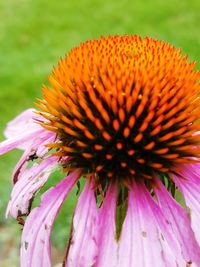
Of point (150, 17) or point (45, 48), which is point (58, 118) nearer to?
point (45, 48)

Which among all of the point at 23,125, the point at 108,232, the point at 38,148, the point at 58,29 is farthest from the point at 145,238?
the point at 58,29

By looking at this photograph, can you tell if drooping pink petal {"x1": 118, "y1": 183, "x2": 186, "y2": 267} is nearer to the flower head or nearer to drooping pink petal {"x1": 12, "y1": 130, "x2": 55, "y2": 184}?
the flower head

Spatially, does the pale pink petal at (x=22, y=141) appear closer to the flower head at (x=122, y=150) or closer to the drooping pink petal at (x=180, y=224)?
the flower head at (x=122, y=150)

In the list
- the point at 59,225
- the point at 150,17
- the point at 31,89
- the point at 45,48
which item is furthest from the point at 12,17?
the point at 59,225

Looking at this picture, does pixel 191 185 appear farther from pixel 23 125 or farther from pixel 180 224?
pixel 23 125

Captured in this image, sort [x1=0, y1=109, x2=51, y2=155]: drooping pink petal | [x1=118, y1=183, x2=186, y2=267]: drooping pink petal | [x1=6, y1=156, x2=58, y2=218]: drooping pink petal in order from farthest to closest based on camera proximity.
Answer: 1. [x1=0, y1=109, x2=51, y2=155]: drooping pink petal
2. [x1=6, y1=156, x2=58, y2=218]: drooping pink petal
3. [x1=118, y1=183, x2=186, y2=267]: drooping pink petal

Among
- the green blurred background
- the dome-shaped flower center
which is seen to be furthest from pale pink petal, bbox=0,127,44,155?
the green blurred background

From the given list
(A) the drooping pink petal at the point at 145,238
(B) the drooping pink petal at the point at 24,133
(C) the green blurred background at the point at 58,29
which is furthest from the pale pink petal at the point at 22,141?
(C) the green blurred background at the point at 58,29

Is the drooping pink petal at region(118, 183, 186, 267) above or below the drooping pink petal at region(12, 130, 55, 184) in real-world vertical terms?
below
